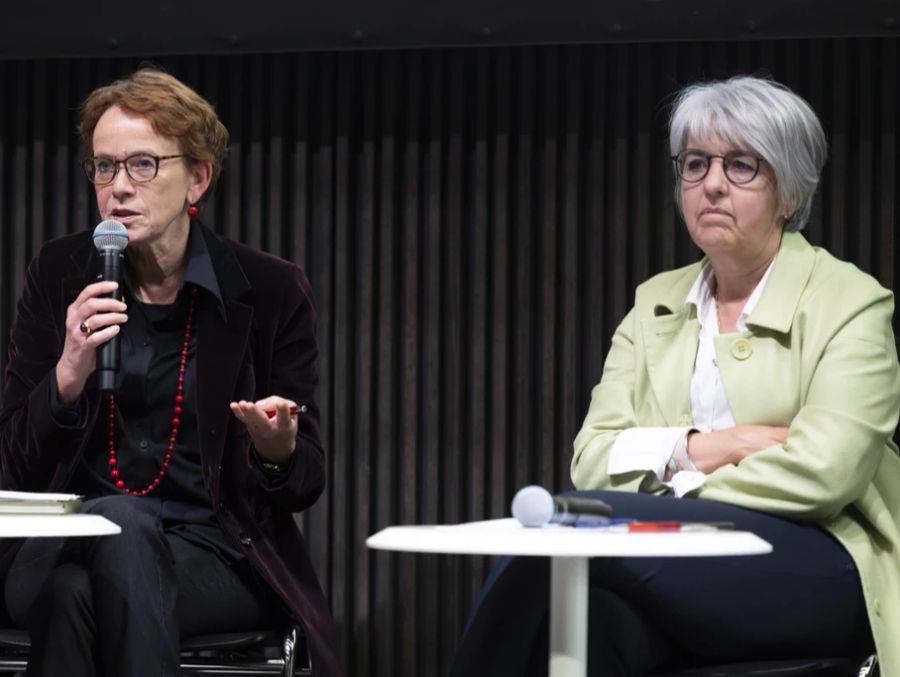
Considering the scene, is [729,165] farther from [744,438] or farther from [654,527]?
[654,527]

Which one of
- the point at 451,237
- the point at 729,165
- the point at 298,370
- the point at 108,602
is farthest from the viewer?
the point at 451,237

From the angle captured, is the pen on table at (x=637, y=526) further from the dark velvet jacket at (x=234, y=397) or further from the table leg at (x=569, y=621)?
the dark velvet jacket at (x=234, y=397)

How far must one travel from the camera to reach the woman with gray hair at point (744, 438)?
2646 millimetres

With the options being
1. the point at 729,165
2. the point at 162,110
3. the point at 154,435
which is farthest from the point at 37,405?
the point at 729,165

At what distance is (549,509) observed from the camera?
7.38 feet

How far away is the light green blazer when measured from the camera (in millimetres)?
2783

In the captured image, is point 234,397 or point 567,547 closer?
point 567,547

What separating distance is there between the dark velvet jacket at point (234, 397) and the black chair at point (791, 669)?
0.89 meters

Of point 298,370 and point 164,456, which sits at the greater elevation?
point 298,370

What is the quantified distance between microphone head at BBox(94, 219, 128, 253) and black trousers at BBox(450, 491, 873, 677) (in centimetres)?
102

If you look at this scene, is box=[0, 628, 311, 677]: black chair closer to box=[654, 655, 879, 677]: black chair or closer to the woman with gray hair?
the woman with gray hair

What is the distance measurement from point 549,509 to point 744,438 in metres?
0.80

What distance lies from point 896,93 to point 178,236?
7.50 feet

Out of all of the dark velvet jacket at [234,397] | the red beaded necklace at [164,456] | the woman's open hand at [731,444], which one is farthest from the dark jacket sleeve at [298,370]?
the woman's open hand at [731,444]
